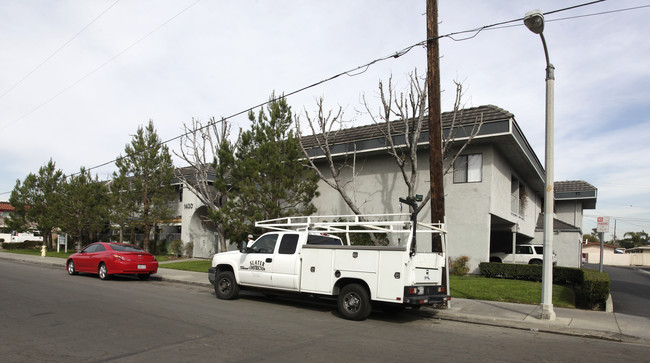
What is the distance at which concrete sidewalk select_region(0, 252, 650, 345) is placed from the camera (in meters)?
8.14

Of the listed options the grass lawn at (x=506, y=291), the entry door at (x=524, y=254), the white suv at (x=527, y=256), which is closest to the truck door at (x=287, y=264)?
the grass lawn at (x=506, y=291)

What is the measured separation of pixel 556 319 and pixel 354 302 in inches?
168

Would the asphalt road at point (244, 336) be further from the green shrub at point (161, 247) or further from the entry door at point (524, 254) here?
the green shrub at point (161, 247)

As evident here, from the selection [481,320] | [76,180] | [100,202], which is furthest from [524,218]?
[76,180]

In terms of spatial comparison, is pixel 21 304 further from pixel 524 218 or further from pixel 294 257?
pixel 524 218

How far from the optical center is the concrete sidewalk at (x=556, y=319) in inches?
320

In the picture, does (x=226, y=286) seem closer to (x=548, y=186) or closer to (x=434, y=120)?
(x=434, y=120)

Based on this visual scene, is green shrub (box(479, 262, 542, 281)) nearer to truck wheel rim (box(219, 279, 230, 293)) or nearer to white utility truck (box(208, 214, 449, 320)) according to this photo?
white utility truck (box(208, 214, 449, 320))

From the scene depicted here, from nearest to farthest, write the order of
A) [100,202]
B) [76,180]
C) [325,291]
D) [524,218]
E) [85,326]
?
[85,326] → [325,291] → [524,218] → [100,202] → [76,180]

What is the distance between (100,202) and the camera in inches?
1214

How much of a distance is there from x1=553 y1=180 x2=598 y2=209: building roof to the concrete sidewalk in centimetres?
2424

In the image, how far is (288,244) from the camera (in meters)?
10.6

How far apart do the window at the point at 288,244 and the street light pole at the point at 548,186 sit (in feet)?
18.0

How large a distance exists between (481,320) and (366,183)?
40.2 feet
